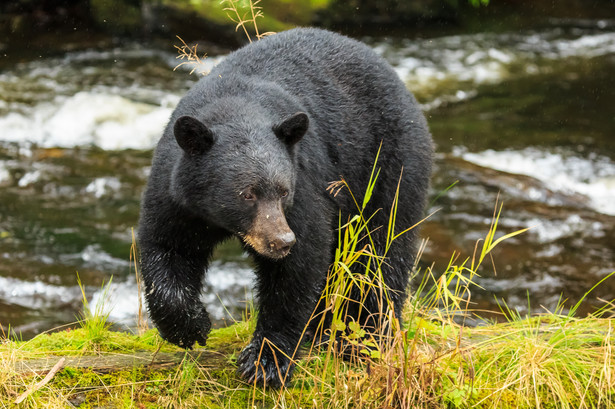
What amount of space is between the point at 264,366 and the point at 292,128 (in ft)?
5.39

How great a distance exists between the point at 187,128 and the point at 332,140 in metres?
1.50

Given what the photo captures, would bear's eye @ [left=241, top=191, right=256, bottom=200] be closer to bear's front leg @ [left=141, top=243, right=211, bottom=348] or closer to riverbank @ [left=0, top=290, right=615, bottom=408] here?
bear's front leg @ [left=141, top=243, right=211, bottom=348]

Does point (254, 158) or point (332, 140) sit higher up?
point (254, 158)

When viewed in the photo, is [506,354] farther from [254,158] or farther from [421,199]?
[254,158]

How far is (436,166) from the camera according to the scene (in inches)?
484

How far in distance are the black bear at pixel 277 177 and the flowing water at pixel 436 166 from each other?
3.25 ft

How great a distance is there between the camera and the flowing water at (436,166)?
904cm

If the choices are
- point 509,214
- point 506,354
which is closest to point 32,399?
point 506,354

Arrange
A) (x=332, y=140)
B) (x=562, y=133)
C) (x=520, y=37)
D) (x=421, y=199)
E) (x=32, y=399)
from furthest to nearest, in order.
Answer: (x=520, y=37), (x=562, y=133), (x=421, y=199), (x=332, y=140), (x=32, y=399)

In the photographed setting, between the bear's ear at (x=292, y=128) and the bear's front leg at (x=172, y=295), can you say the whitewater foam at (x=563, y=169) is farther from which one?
the bear's front leg at (x=172, y=295)

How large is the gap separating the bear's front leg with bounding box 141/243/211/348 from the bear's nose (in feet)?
2.91

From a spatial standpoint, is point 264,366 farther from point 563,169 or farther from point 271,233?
point 563,169

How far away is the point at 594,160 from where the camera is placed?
12766mm

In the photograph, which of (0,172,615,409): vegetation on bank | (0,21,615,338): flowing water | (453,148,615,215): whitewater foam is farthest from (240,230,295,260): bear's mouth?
(453,148,615,215): whitewater foam
